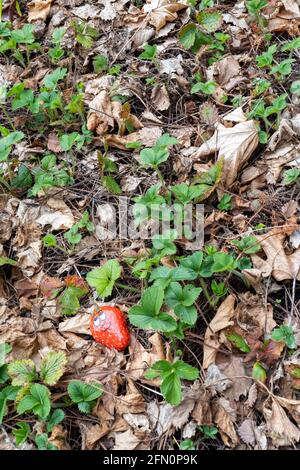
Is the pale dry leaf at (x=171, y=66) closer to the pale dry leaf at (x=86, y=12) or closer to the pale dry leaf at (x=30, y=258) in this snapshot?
the pale dry leaf at (x=86, y=12)

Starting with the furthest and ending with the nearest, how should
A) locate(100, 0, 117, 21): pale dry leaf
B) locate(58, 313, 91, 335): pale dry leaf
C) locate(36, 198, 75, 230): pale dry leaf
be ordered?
1. locate(100, 0, 117, 21): pale dry leaf
2. locate(36, 198, 75, 230): pale dry leaf
3. locate(58, 313, 91, 335): pale dry leaf

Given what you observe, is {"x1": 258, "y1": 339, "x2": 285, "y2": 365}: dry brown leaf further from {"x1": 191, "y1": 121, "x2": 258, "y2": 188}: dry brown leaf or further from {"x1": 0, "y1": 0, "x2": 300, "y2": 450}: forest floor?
{"x1": 191, "y1": 121, "x2": 258, "y2": 188}: dry brown leaf

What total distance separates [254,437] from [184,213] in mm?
1020

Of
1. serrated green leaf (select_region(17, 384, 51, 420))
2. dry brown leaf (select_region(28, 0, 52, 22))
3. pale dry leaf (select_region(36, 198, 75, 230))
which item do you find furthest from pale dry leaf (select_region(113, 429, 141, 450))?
dry brown leaf (select_region(28, 0, 52, 22))

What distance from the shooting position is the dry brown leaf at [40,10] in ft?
11.4

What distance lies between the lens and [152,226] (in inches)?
94.0

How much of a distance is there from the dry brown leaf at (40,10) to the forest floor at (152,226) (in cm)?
1

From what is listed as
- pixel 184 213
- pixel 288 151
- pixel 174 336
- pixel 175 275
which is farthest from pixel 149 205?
pixel 288 151

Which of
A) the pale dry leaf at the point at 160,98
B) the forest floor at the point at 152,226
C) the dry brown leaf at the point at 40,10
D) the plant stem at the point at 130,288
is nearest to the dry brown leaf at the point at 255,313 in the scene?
the forest floor at the point at 152,226

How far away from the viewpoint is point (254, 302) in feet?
6.79

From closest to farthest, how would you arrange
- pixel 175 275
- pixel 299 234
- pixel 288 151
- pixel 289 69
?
pixel 175 275 → pixel 299 234 → pixel 288 151 → pixel 289 69

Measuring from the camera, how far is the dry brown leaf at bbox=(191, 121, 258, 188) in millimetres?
2447

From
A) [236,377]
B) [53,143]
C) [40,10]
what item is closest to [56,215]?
[53,143]
